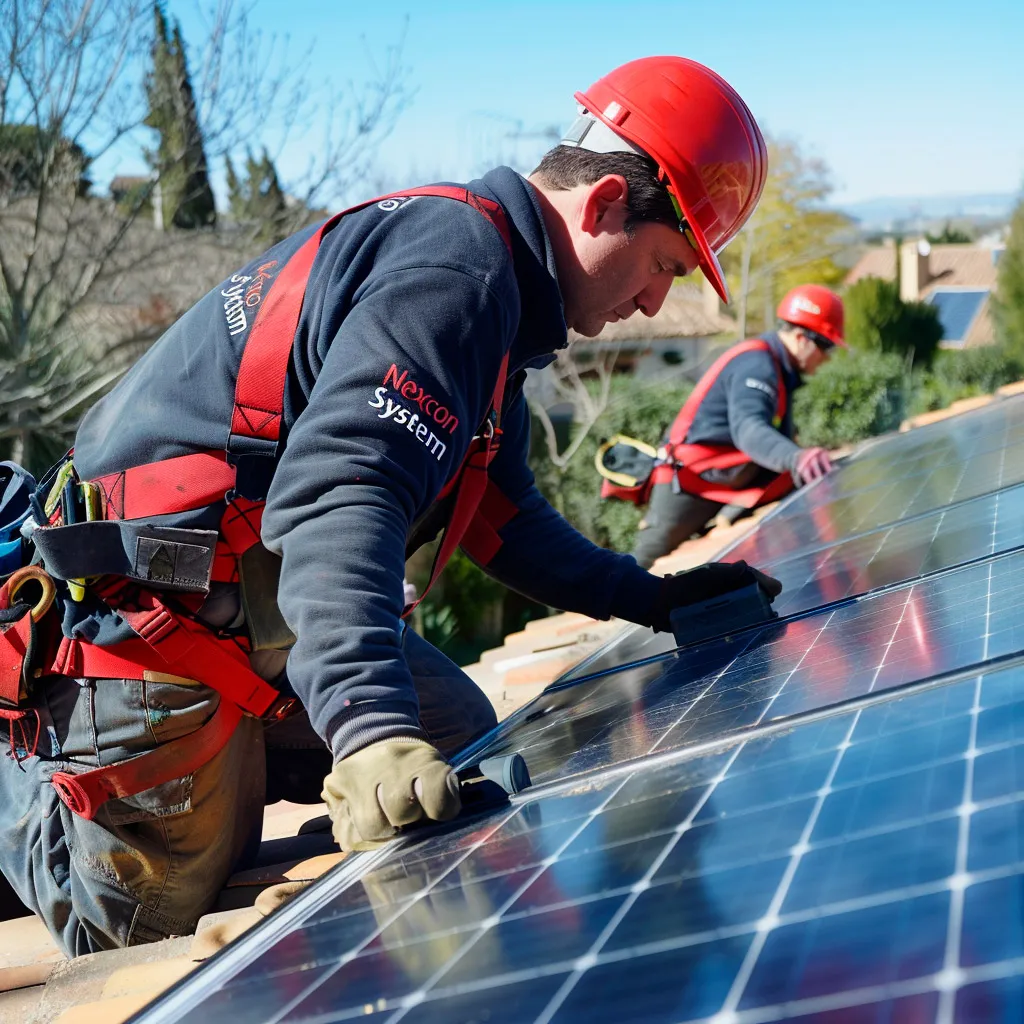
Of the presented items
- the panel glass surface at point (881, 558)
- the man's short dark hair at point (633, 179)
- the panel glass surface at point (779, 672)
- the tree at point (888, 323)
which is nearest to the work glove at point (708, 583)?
Answer: the panel glass surface at point (881, 558)

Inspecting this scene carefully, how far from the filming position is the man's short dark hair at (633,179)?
2.54m

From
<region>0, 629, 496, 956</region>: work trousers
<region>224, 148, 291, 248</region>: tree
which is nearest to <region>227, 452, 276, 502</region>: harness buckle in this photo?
<region>0, 629, 496, 956</region>: work trousers

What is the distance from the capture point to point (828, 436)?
19219 millimetres

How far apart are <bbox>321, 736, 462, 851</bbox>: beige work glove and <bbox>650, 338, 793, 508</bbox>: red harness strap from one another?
6809 millimetres

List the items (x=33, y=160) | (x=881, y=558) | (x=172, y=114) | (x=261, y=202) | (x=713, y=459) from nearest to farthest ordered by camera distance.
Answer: (x=881, y=558) → (x=713, y=459) → (x=33, y=160) → (x=172, y=114) → (x=261, y=202)

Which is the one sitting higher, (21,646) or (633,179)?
(633,179)

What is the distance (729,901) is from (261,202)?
12.4 metres

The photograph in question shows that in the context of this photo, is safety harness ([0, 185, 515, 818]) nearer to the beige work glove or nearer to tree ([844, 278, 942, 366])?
the beige work glove

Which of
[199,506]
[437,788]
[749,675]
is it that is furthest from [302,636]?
[749,675]

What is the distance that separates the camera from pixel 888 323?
96.2 ft

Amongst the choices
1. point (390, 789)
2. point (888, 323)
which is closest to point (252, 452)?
point (390, 789)

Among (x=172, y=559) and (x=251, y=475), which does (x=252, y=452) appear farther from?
(x=172, y=559)

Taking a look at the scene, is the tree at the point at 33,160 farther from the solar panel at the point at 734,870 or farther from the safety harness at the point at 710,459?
the solar panel at the point at 734,870

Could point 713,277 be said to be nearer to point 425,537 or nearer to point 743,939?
point 425,537
